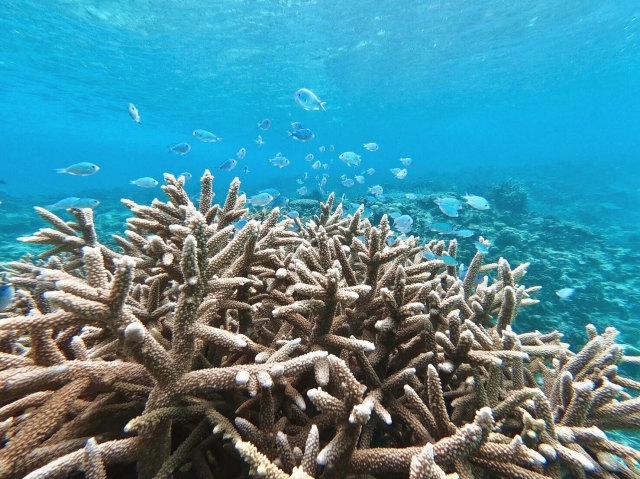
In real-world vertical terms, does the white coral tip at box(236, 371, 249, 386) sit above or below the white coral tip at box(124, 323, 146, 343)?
below

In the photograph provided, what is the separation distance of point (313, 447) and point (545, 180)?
1745 inches

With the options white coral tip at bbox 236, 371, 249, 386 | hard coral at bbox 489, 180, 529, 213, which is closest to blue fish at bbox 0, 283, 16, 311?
white coral tip at bbox 236, 371, 249, 386

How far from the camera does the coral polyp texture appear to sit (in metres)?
1.45

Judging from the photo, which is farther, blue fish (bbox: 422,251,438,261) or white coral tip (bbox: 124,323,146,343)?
blue fish (bbox: 422,251,438,261)

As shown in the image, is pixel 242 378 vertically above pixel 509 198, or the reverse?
pixel 509 198

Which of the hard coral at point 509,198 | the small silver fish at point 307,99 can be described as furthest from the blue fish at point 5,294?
the hard coral at point 509,198

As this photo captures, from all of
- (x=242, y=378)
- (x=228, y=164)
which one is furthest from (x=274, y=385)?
(x=228, y=164)

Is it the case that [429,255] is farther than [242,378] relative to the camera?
Yes

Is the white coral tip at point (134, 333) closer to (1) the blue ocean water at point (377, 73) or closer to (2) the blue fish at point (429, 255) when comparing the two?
(2) the blue fish at point (429, 255)

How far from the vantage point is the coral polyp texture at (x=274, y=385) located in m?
1.45

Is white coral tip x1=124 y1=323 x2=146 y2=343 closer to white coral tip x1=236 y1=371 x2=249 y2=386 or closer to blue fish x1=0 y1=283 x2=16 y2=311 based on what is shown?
white coral tip x1=236 y1=371 x2=249 y2=386

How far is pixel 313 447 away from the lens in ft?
4.68

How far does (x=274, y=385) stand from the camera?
6.06ft

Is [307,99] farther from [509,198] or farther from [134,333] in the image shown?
[509,198]
